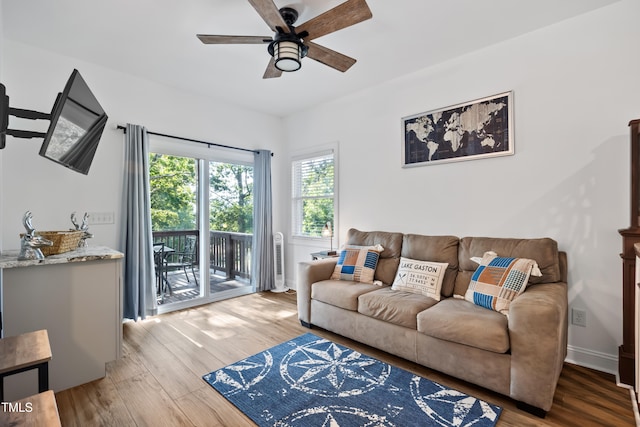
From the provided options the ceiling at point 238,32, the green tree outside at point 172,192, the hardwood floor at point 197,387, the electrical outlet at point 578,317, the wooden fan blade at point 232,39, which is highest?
the ceiling at point 238,32

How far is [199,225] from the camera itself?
13.0 ft

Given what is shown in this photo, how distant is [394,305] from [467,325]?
1.84 ft

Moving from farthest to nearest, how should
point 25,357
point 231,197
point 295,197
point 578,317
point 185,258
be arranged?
1. point 295,197
2. point 231,197
3. point 185,258
4. point 578,317
5. point 25,357

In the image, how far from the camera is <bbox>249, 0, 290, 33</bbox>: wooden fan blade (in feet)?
5.75

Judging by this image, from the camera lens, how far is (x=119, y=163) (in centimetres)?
326

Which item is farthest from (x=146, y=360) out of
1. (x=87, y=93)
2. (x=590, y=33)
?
(x=590, y=33)

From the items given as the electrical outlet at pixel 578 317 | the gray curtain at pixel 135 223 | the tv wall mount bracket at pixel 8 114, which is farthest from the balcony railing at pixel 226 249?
the electrical outlet at pixel 578 317

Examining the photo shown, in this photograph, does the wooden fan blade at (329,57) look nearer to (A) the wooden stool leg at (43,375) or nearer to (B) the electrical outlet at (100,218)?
(A) the wooden stool leg at (43,375)

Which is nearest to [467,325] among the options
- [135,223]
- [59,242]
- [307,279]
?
[307,279]

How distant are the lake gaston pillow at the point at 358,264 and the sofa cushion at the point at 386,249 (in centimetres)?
7

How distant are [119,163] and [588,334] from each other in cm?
455

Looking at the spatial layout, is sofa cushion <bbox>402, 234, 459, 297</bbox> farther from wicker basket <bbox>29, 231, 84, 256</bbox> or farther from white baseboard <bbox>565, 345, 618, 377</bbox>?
wicker basket <bbox>29, 231, 84, 256</bbox>

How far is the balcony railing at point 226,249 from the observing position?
3.81m

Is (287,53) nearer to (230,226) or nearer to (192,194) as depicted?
(192,194)
